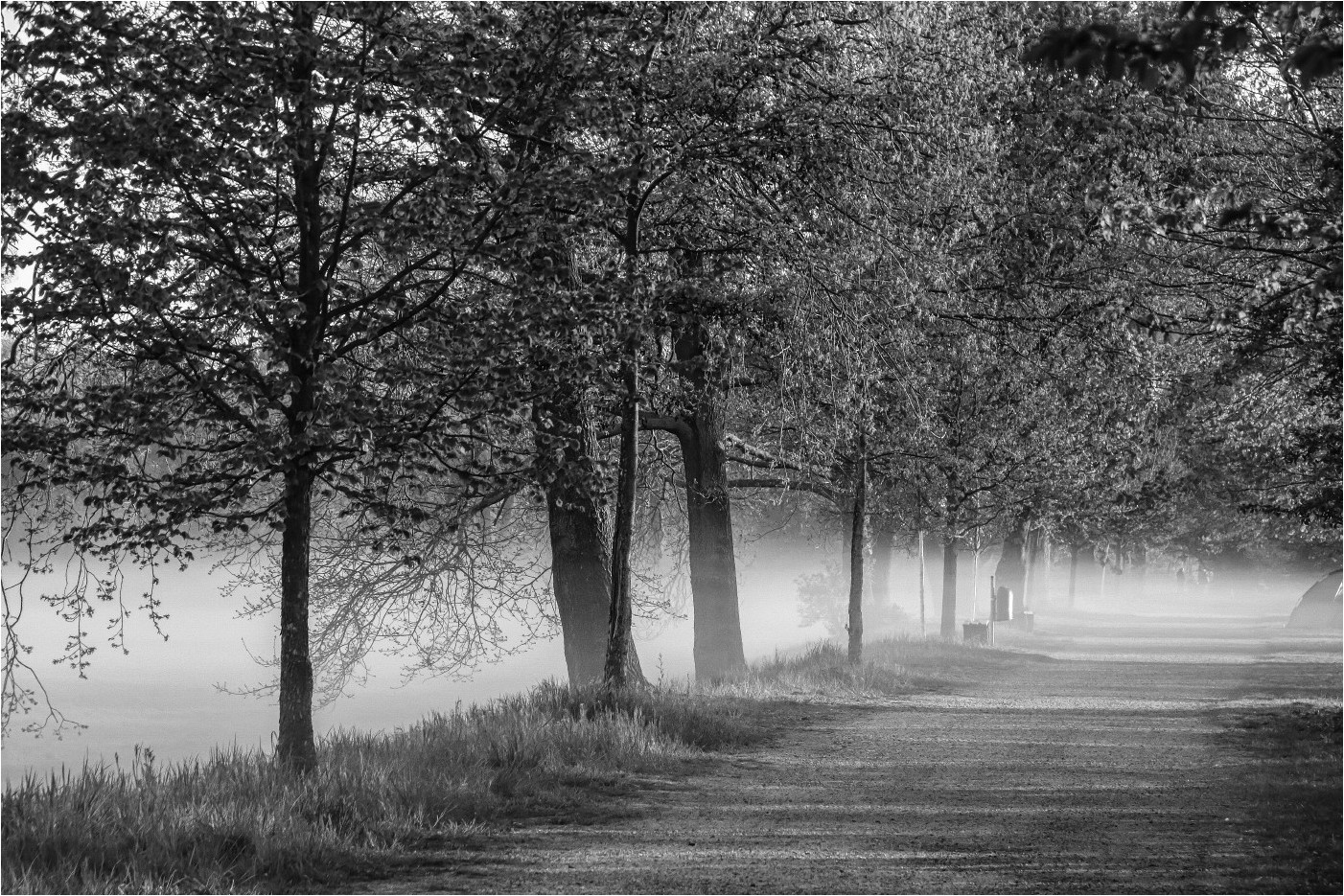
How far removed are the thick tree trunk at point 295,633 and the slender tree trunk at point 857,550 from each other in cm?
1151

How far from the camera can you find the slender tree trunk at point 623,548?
42.8ft

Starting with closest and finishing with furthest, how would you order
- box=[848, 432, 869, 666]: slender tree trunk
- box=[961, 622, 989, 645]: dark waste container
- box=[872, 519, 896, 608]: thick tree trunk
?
box=[848, 432, 869, 666]: slender tree trunk < box=[961, 622, 989, 645]: dark waste container < box=[872, 519, 896, 608]: thick tree trunk

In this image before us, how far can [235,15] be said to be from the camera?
8617mm

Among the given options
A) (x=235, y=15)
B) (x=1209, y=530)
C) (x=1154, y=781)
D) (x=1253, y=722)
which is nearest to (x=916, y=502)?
(x=1253, y=722)

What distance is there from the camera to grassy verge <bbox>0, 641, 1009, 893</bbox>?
6551 millimetres

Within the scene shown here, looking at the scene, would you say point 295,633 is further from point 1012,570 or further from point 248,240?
point 1012,570

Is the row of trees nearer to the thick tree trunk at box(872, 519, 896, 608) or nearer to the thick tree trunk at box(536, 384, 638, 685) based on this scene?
the thick tree trunk at box(536, 384, 638, 685)

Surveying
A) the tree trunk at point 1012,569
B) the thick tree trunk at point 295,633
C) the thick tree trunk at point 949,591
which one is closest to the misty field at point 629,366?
the thick tree trunk at point 295,633

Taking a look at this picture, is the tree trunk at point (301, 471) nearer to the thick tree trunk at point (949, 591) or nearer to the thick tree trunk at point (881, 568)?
the thick tree trunk at point (949, 591)

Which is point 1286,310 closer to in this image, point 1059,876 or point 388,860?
point 1059,876

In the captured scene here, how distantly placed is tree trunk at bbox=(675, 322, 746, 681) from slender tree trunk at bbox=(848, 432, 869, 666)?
6.33 ft

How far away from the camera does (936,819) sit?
8844 mm

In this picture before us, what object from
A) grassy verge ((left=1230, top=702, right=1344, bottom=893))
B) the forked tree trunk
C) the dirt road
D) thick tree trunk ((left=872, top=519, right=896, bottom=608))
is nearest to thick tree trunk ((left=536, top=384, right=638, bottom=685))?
the dirt road

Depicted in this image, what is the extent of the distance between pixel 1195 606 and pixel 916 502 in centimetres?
6561
